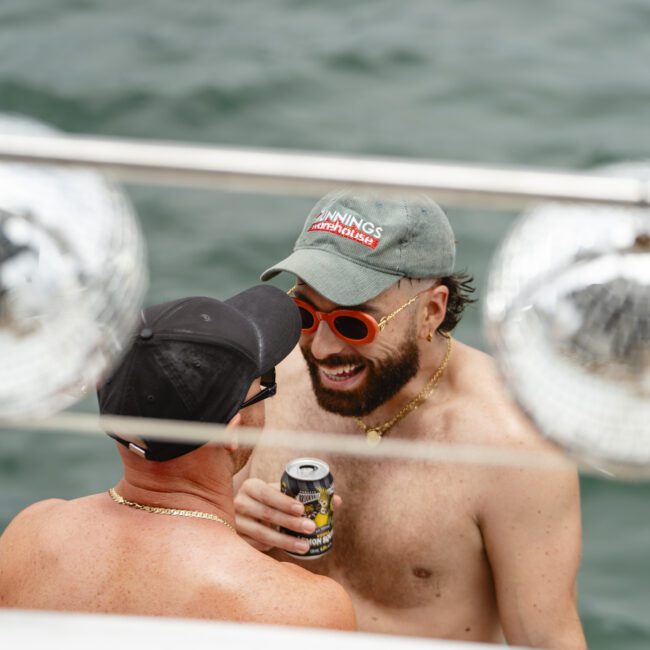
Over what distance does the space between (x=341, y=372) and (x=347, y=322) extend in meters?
0.16

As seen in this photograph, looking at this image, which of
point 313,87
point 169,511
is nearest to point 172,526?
point 169,511

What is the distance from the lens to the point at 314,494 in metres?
2.70

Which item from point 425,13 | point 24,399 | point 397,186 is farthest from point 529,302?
point 425,13

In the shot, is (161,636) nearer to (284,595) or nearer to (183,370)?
(284,595)

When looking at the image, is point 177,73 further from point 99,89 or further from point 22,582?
point 22,582

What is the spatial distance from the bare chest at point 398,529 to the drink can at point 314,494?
1.22 ft

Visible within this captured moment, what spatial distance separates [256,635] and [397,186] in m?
0.66

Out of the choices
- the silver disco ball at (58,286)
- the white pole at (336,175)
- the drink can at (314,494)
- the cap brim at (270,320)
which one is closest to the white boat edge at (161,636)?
the silver disco ball at (58,286)

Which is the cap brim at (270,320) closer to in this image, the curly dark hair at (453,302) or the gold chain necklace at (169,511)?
the gold chain necklace at (169,511)

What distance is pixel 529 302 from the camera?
70.9 inches

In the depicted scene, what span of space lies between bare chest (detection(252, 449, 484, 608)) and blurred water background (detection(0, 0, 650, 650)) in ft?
8.61

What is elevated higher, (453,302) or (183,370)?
(183,370)

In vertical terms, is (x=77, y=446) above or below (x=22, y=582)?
below

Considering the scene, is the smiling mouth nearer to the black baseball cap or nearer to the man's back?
the black baseball cap
